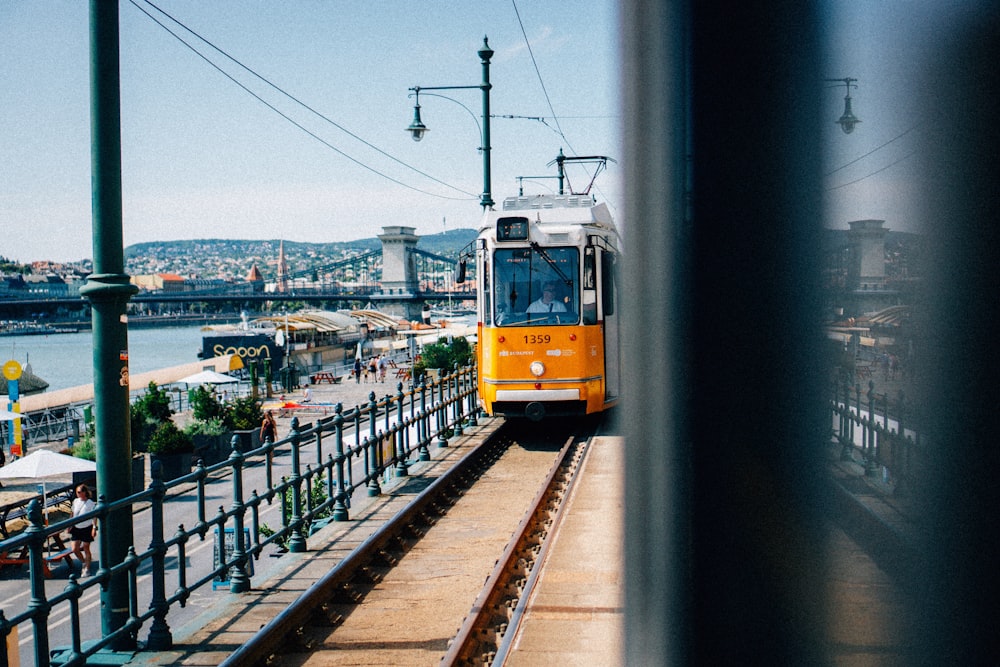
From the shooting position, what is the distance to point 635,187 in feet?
4.42

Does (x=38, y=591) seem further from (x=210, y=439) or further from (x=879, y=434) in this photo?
(x=210, y=439)

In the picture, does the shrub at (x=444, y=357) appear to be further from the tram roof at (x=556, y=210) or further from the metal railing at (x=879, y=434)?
the metal railing at (x=879, y=434)

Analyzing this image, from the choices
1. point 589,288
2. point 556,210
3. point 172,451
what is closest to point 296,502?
point 589,288

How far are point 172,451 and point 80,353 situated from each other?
114m

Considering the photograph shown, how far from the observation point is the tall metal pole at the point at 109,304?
564 centimetres

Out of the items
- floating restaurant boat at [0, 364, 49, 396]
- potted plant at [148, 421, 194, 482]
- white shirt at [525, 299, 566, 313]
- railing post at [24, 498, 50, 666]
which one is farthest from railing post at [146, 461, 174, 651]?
floating restaurant boat at [0, 364, 49, 396]

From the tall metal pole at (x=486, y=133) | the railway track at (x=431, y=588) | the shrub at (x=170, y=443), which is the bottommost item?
the shrub at (x=170, y=443)

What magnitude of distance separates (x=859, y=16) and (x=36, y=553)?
4.51 metres

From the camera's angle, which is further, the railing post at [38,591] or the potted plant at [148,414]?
the potted plant at [148,414]

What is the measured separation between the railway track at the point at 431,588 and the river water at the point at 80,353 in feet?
214

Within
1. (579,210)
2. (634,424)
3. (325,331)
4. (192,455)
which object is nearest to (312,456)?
(192,455)

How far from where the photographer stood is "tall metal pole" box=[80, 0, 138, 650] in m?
5.64

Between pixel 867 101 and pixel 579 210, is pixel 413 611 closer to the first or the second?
pixel 867 101

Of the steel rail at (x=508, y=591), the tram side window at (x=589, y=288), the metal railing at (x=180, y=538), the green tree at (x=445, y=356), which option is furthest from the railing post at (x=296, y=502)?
the green tree at (x=445, y=356)
